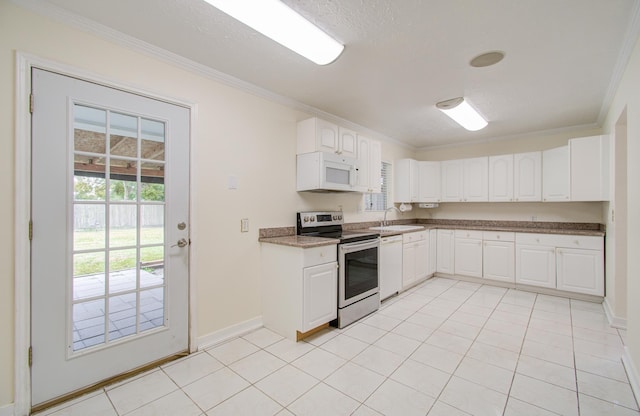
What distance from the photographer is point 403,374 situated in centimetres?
205

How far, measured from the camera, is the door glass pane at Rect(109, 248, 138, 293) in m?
1.96

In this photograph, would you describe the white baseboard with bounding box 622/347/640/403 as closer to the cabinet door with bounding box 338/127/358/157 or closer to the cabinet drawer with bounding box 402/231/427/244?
the cabinet drawer with bounding box 402/231/427/244

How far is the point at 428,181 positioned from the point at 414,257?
1578 mm

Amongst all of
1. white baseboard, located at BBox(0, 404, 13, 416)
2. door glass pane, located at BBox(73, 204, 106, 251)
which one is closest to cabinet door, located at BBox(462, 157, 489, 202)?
door glass pane, located at BBox(73, 204, 106, 251)

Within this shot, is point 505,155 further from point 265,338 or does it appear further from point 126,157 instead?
point 126,157

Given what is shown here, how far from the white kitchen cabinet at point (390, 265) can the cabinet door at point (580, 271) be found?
2107 millimetres

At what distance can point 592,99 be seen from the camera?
120 inches

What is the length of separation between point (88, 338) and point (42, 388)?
31cm

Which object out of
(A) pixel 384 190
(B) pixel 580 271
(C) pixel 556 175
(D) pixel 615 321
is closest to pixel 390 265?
(A) pixel 384 190

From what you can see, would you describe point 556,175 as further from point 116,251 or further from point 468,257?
point 116,251

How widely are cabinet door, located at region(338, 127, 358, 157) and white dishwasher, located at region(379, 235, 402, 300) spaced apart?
1.15 meters

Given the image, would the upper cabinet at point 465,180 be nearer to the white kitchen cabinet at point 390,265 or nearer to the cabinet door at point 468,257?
the cabinet door at point 468,257

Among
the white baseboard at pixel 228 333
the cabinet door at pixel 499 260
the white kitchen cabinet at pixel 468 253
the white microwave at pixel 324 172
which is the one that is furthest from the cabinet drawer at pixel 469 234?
the white baseboard at pixel 228 333

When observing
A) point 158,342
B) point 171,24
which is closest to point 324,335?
point 158,342
